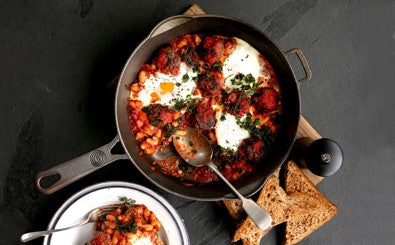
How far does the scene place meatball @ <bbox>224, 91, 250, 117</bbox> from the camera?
441 cm

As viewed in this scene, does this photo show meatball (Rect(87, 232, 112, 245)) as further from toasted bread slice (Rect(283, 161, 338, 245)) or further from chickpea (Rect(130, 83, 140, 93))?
toasted bread slice (Rect(283, 161, 338, 245))

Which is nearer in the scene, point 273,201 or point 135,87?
point 135,87

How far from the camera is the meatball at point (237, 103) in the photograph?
4.41m

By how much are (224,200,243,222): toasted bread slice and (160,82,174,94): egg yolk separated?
1186mm

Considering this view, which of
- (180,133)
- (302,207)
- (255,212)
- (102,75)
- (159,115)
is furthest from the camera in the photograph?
(302,207)

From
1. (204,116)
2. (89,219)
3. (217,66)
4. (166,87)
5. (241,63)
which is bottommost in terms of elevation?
(89,219)

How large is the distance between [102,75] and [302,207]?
227 centimetres

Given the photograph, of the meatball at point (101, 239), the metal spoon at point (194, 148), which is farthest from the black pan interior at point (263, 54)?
the meatball at point (101, 239)

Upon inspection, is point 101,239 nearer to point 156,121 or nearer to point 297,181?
point 156,121

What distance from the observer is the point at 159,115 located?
4320mm

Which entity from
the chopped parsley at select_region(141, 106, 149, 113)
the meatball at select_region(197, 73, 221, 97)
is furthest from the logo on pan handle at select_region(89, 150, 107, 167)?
the meatball at select_region(197, 73, 221, 97)

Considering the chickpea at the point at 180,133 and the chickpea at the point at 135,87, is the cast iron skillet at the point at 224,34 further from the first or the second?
the chickpea at the point at 180,133

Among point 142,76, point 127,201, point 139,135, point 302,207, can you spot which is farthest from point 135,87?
point 302,207

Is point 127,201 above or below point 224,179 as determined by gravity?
above
